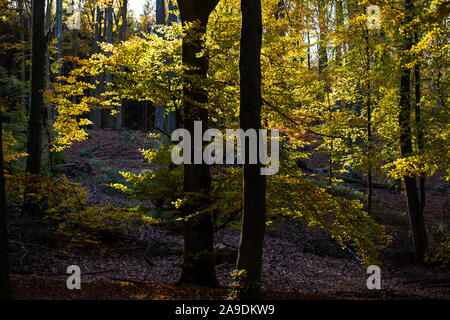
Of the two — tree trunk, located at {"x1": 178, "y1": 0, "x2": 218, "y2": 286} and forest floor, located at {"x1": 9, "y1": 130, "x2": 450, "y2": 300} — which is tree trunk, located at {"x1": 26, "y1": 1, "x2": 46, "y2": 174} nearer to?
forest floor, located at {"x1": 9, "y1": 130, "x2": 450, "y2": 300}

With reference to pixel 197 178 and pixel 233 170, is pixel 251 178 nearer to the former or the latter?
pixel 233 170

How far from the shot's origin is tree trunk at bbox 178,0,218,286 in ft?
23.2

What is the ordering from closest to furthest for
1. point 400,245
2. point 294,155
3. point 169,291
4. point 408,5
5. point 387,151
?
point 169,291, point 294,155, point 408,5, point 387,151, point 400,245

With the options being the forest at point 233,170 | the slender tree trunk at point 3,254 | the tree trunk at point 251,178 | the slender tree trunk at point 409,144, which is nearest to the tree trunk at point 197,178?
the forest at point 233,170

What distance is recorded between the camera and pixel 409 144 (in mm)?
11094

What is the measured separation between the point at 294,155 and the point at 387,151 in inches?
232

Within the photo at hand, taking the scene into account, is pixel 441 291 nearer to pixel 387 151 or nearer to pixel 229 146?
pixel 387 151

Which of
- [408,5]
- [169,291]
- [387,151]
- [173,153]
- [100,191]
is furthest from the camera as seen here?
[100,191]

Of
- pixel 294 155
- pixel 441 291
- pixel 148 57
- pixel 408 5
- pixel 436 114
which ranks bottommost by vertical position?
pixel 441 291

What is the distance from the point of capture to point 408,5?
10359 millimetres

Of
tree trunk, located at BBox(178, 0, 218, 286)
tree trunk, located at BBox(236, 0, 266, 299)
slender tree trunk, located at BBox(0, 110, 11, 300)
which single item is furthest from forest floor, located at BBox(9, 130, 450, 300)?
tree trunk, located at BBox(236, 0, 266, 299)

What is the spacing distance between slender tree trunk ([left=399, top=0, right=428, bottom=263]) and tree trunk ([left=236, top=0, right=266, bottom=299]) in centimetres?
645

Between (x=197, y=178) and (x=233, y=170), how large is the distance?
0.82 m

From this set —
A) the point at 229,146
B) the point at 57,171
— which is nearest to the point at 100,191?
the point at 57,171
